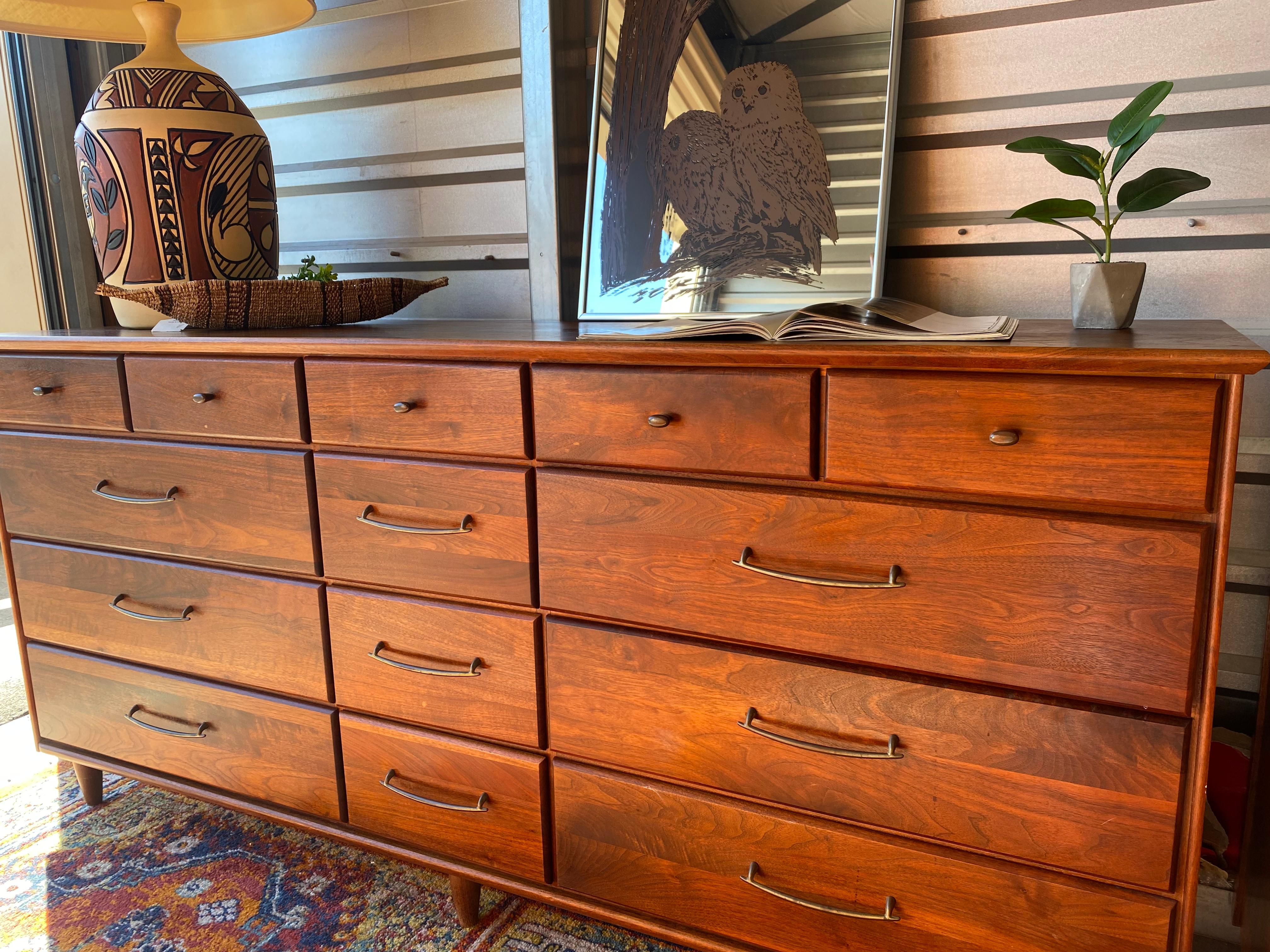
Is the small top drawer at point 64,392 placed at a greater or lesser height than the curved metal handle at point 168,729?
greater

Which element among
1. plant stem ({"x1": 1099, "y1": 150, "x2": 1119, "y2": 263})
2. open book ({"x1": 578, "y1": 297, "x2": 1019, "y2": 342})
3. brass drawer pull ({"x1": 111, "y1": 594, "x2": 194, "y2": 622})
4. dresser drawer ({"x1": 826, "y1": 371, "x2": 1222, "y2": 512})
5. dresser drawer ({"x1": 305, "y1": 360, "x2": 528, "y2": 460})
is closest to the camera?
dresser drawer ({"x1": 826, "y1": 371, "x2": 1222, "y2": 512})

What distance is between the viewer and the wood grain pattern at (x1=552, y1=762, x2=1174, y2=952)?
0.99 m

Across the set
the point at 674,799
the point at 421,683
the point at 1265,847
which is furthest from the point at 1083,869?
the point at 421,683

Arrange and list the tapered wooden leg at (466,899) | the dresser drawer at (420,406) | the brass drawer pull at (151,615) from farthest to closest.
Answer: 1. the brass drawer pull at (151,615)
2. the tapered wooden leg at (466,899)
3. the dresser drawer at (420,406)

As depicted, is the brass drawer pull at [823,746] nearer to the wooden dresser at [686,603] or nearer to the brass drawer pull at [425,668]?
the wooden dresser at [686,603]

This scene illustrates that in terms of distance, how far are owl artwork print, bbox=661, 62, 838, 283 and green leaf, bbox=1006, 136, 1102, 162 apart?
323 mm

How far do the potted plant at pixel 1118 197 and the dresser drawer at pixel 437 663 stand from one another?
0.86 m

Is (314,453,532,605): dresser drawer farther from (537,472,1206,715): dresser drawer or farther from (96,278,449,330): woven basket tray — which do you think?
(96,278,449,330): woven basket tray

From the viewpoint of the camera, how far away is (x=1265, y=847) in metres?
1.15

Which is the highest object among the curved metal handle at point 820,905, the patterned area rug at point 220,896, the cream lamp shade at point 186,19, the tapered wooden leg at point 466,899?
the cream lamp shade at point 186,19

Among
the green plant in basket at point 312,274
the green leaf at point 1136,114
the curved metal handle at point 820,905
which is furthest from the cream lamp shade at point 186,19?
the curved metal handle at point 820,905

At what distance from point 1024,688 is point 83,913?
1.57 metres

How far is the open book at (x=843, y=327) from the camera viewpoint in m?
0.97

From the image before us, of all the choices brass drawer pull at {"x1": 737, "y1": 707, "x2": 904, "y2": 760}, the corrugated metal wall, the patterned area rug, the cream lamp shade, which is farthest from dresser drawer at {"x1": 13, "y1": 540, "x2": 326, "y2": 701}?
the corrugated metal wall
